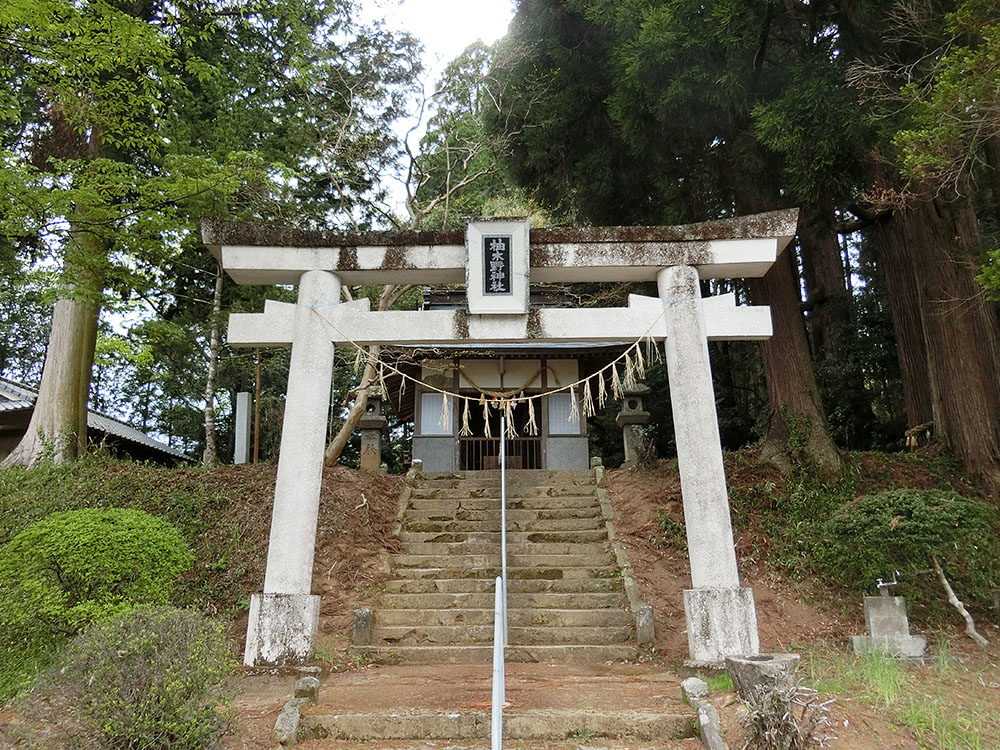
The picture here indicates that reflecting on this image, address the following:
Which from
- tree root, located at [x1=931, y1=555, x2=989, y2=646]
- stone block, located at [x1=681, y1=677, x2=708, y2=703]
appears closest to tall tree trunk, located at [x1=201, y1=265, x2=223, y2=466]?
stone block, located at [x1=681, y1=677, x2=708, y2=703]

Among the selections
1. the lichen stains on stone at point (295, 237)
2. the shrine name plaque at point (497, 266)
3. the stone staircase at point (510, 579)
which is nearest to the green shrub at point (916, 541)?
the stone staircase at point (510, 579)

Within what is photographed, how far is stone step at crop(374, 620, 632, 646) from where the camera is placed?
7.05 metres

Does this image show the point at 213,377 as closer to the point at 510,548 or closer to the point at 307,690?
the point at 510,548

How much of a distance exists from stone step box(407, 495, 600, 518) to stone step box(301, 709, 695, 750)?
5.54 metres

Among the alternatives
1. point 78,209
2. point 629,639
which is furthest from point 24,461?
point 629,639

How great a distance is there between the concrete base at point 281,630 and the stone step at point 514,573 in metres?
2.50

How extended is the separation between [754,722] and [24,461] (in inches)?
425

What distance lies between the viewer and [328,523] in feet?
30.4

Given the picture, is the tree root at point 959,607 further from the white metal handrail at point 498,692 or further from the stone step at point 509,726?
the white metal handrail at point 498,692

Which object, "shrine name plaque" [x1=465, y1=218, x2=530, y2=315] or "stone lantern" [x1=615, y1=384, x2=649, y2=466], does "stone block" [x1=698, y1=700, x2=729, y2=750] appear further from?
"stone lantern" [x1=615, y1=384, x2=649, y2=466]

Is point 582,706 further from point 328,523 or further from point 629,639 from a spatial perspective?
point 328,523

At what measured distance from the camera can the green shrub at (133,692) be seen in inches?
145

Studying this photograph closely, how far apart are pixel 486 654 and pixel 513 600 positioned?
38.1 inches

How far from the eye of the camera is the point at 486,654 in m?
6.90
